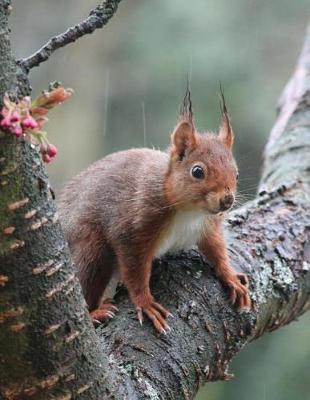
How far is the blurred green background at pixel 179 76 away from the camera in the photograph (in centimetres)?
414

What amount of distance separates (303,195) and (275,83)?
154 inches

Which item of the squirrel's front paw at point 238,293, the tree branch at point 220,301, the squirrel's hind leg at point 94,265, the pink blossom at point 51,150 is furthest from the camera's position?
the squirrel's hind leg at point 94,265

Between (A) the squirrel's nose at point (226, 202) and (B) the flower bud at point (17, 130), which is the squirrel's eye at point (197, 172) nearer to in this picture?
(A) the squirrel's nose at point (226, 202)

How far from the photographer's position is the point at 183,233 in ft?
7.87

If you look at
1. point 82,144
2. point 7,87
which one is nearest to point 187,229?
point 7,87

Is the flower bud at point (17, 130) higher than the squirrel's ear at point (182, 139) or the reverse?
the reverse

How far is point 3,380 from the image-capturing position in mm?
1368

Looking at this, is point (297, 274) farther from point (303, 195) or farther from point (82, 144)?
point (82, 144)

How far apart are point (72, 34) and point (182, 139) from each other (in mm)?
1192

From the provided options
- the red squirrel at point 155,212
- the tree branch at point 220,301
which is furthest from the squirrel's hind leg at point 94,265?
the tree branch at point 220,301

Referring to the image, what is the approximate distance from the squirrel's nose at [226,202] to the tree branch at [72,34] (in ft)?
3.39

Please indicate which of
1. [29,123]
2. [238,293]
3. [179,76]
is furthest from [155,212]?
[179,76]

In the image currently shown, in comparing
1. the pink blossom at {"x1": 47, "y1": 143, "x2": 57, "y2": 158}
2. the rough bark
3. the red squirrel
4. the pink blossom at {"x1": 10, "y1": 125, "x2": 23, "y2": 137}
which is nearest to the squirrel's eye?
the red squirrel

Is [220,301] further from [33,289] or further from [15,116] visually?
[15,116]
